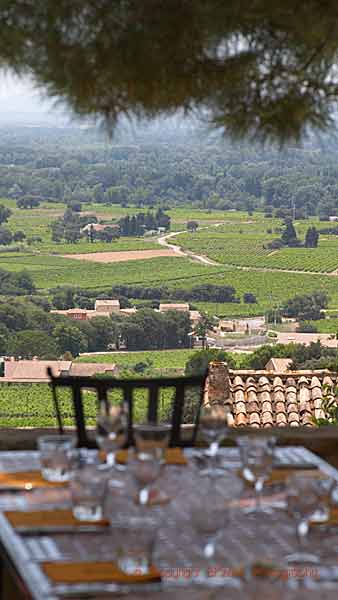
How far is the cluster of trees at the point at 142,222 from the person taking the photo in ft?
49.9

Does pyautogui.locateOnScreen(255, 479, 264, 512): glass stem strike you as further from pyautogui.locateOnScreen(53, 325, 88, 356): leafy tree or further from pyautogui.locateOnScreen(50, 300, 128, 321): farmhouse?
pyautogui.locateOnScreen(50, 300, 128, 321): farmhouse

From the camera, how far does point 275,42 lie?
11.0ft

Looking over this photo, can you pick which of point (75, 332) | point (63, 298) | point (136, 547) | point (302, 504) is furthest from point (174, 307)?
point (136, 547)

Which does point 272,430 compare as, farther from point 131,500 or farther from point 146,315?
point 146,315

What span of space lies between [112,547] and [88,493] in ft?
0.59

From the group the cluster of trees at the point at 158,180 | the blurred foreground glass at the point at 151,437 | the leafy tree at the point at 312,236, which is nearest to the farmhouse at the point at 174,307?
the cluster of trees at the point at 158,180

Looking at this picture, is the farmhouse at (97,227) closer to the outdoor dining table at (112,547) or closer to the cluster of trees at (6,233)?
the cluster of trees at (6,233)

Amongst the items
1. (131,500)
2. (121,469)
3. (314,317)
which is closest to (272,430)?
(121,469)

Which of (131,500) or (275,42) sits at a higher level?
(275,42)

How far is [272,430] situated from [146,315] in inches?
458

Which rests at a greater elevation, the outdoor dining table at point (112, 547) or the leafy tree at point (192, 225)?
the outdoor dining table at point (112, 547)

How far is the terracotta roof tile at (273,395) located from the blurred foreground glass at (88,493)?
592cm

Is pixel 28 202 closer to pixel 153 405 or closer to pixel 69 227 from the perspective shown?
pixel 69 227

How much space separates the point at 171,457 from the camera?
263 centimetres
